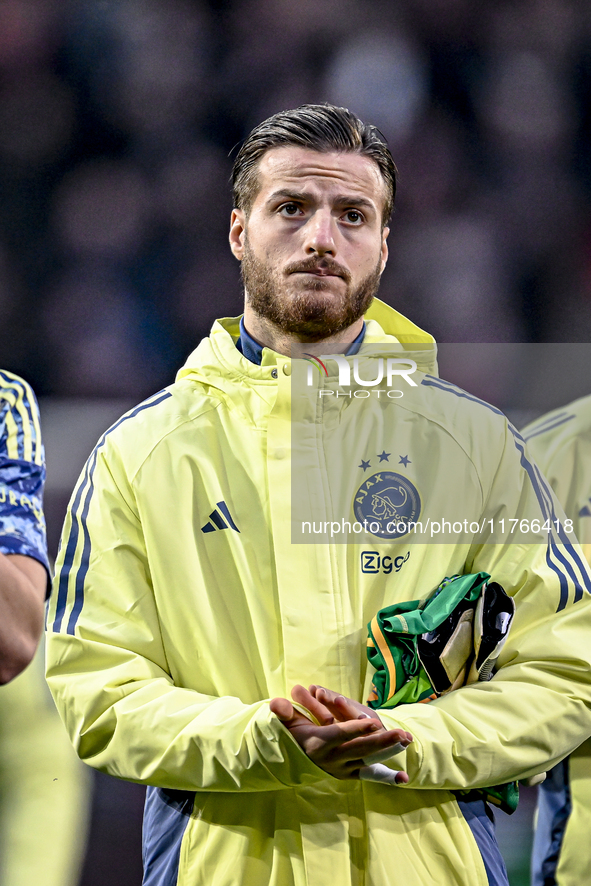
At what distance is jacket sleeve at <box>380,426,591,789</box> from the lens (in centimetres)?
119

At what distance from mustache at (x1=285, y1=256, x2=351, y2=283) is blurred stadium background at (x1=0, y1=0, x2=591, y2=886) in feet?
1.67

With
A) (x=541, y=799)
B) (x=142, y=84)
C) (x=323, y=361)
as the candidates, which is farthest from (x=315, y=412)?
(x=142, y=84)

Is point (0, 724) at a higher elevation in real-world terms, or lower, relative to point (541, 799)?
higher

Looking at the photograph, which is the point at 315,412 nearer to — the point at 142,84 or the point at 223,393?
the point at 223,393

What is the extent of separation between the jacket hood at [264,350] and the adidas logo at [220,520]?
22 cm

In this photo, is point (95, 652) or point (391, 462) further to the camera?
point (391, 462)

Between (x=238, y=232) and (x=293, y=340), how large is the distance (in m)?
0.26

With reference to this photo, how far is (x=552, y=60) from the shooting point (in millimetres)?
2131

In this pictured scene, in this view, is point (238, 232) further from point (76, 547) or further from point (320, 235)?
point (76, 547)

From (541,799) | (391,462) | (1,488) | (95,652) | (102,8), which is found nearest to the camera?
(95,652)

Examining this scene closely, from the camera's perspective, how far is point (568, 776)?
5.05ft

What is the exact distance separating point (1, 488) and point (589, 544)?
104 cm

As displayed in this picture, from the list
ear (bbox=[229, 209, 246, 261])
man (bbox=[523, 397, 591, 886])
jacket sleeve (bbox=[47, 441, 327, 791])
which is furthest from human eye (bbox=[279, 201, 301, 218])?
man (bbox=[523, 397, 591, 886])

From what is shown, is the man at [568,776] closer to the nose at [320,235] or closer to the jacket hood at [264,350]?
the jacket hood at [264,350]
